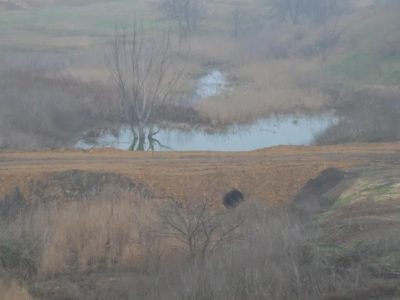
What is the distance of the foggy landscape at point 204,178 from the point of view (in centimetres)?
1278

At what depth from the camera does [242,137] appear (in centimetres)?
3359

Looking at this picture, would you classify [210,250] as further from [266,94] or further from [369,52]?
[369,52]

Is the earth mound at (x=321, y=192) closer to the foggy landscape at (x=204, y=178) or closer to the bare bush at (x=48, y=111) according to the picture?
the foggy landscape at (x=204, y=178)

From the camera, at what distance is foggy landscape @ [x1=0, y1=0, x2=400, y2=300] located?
1278cm

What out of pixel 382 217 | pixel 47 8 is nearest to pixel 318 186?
pixel 382 217

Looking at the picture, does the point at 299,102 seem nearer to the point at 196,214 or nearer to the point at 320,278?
the point at 196,214

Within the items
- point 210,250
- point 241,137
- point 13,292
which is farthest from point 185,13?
point 13,292

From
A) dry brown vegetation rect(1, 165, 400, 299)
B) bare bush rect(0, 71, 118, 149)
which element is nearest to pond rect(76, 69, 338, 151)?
bare bush rect(0, 71, 118, 149)

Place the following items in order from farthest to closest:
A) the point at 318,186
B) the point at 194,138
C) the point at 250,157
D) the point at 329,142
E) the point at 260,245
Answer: the point at 194,138
the point at 329,142
the point at 250,157
the point at 318,186
the point at 260,245

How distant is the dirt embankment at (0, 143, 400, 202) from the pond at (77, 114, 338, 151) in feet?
23.6

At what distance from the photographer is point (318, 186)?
20.4 m

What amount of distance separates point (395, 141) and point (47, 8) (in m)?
66.6

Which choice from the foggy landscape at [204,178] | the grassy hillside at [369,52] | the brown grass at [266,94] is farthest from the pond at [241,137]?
the grassy hillside at [369,52]

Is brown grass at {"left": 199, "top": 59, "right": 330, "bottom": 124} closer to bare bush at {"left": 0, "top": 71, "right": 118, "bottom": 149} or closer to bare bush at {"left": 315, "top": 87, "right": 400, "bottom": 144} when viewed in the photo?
bare bush at {"left": 315, "top": 87, "right": 400, "bottom": 144}
